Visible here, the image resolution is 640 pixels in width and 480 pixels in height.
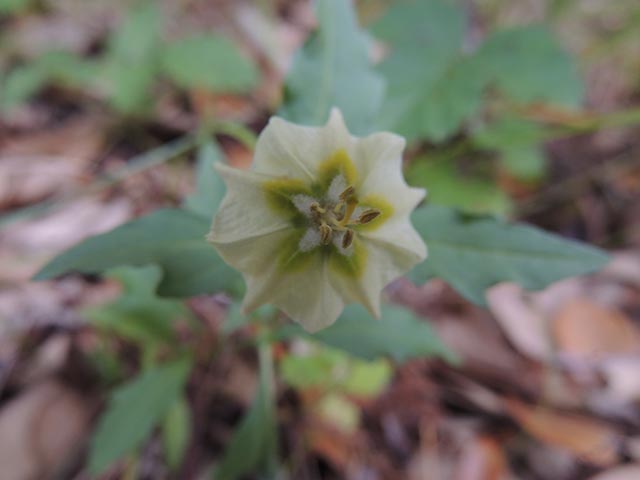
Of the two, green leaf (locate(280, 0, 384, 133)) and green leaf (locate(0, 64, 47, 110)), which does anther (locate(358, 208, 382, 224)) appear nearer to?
green leaf (locate(280, 0, 384, 133))

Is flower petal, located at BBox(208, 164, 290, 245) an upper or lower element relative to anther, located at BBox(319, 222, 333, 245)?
upper

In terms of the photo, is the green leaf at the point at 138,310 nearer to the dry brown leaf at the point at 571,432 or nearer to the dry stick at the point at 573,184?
the dry brown leaf at the point at 571,432

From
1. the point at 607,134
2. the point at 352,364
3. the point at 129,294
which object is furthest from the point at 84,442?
the point at 607,134

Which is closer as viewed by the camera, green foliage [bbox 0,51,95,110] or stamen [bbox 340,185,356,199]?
stamen [bbox 340,185,356,199]

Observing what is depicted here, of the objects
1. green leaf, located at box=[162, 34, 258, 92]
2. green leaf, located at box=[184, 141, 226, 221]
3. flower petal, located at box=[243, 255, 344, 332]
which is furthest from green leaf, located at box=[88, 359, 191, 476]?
green leaf, located at box=[162, 34, 258, 92]

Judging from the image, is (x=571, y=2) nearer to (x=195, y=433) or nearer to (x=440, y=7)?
(x=440, y=7)

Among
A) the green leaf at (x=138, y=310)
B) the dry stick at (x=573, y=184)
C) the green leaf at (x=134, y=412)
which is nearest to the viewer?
the green leaf at (x=134, y=412)

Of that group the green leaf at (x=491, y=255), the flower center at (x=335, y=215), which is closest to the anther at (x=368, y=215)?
the flower center at (x=335, y=215)
